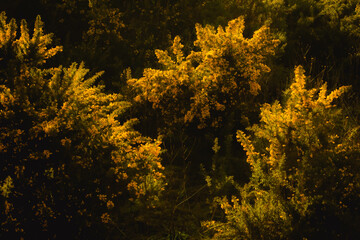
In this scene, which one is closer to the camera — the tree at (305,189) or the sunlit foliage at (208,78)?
the tree at (305,189)

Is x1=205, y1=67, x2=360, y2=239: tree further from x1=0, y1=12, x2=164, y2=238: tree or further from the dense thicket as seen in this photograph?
x1=0, y1=12, x2=164, y2=238: tree

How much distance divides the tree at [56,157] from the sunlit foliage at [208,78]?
126 centimetres

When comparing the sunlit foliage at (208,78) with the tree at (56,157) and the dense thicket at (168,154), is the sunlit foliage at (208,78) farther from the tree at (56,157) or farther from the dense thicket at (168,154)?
the tree at (56,157)

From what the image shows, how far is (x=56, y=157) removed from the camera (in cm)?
247

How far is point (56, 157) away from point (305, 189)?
192 centimetres

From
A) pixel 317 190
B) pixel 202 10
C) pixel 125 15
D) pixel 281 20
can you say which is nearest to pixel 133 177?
pixel 317 190

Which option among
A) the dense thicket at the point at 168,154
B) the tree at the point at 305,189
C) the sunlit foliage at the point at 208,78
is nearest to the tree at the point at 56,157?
the dense thicket at the point at 168,154

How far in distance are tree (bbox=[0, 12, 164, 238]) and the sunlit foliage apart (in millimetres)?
1259

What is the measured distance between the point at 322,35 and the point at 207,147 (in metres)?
3.67

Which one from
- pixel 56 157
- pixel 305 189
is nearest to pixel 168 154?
pixel 56 157

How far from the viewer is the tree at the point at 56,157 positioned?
233 centimetres

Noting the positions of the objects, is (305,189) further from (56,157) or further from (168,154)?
(56,157)

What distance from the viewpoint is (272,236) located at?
7.84 feet

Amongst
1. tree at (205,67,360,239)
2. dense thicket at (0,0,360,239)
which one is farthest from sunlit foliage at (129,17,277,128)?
tree at (205,67,360,239)
